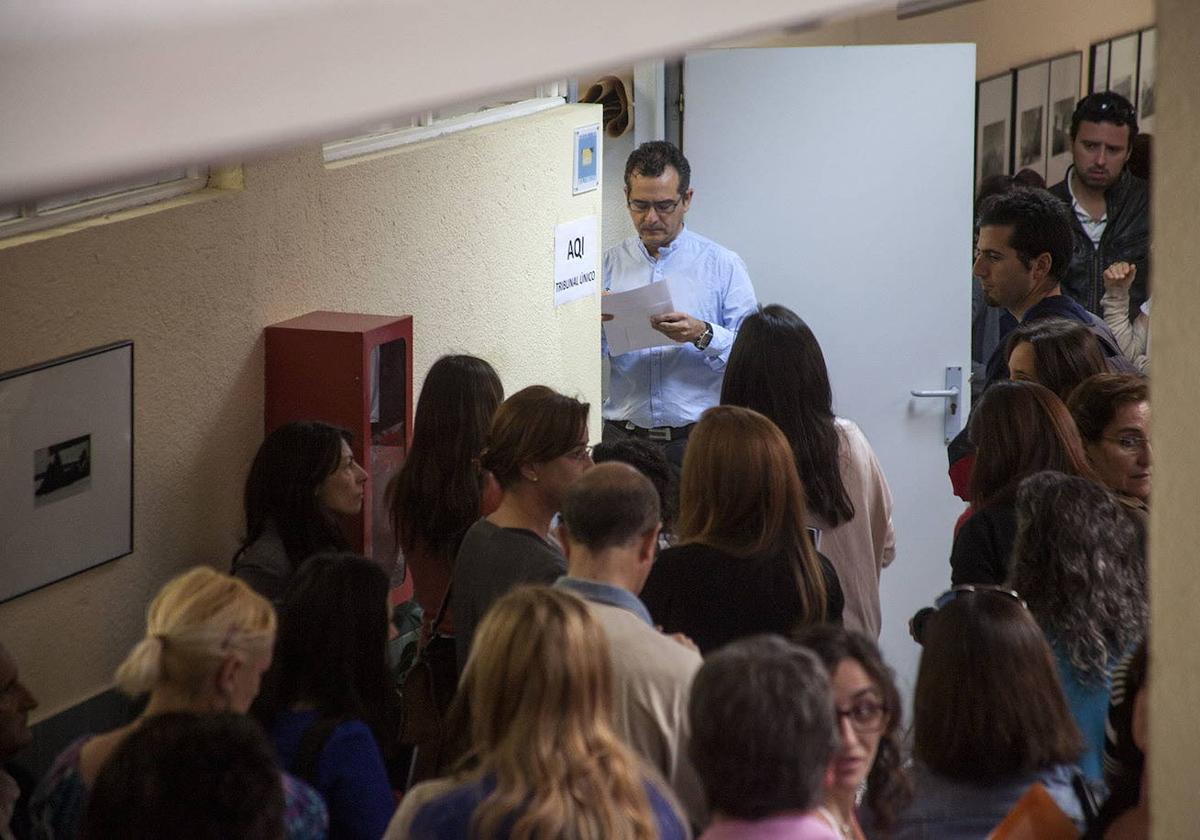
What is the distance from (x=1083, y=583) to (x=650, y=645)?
3.38 ft

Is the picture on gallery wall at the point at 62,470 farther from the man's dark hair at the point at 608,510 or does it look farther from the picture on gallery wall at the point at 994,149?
the picture on gallery wall at the point at 994,149

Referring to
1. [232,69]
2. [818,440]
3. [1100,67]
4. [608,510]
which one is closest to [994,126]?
[1100,67]

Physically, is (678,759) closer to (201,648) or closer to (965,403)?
(201,648)

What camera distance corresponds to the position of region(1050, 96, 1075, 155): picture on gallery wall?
356 inches

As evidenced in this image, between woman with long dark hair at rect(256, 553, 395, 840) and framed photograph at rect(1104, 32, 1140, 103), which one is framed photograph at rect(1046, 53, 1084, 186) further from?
woman with long dark hair at rect(256, 553, 395, 840)

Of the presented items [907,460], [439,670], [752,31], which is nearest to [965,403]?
[907,460]

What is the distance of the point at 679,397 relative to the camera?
22.0 ft

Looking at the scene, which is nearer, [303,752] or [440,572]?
[303,752]

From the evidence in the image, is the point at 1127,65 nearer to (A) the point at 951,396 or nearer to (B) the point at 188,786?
(A) the point at 951,396

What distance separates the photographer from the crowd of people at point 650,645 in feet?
7.40

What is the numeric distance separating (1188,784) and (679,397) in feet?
16.6

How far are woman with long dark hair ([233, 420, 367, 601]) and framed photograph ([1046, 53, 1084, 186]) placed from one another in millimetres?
6211

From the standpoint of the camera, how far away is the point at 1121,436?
423 cm

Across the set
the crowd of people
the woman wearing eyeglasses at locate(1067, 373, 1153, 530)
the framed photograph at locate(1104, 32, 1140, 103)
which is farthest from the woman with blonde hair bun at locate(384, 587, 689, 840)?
the framed photograph at locate(1104, 32, 1140, 103)
